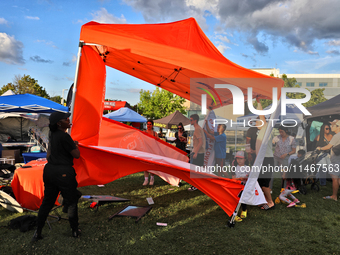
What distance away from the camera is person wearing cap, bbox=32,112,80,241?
3145mm

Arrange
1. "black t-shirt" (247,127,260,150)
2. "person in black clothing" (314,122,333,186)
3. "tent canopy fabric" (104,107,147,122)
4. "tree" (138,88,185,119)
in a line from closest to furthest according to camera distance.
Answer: "black t-shirt" (247,127,260,150)
"person in black clothing" (314,122,333,186)
"tent canopy fabric" (104,107,147,122)
"tree" (138,88,185,119)

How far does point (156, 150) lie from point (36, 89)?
32482 mm

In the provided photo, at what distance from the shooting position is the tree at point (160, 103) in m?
31.1

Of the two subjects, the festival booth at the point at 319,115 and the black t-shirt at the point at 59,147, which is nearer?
the black t-shirt at the point at 59,147

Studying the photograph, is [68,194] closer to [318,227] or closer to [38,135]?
[318,227]

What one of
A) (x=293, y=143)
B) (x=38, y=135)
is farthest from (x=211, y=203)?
(x=38, y=135)

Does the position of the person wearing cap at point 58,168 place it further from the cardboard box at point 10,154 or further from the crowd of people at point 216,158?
the cardboard box at point 10,154

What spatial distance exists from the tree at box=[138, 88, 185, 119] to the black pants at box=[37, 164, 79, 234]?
87.8ft

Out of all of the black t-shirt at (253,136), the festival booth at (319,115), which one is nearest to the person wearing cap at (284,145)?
the black t-shirt at (253,136)

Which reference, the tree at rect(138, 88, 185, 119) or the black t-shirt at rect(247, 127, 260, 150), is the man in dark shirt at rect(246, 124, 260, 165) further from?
the tree at rect(138, 88, 185, 119)

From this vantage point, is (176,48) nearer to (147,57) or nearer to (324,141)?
(147,57)

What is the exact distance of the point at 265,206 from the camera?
190 inches

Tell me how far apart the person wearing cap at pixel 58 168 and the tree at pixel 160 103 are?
2669cm

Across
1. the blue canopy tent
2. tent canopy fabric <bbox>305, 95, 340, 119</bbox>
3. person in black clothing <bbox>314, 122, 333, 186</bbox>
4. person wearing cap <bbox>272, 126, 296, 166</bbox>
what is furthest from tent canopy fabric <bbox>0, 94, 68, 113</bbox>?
tent canopy fabric <bbox>305, 95, 340, 119</bbox>
